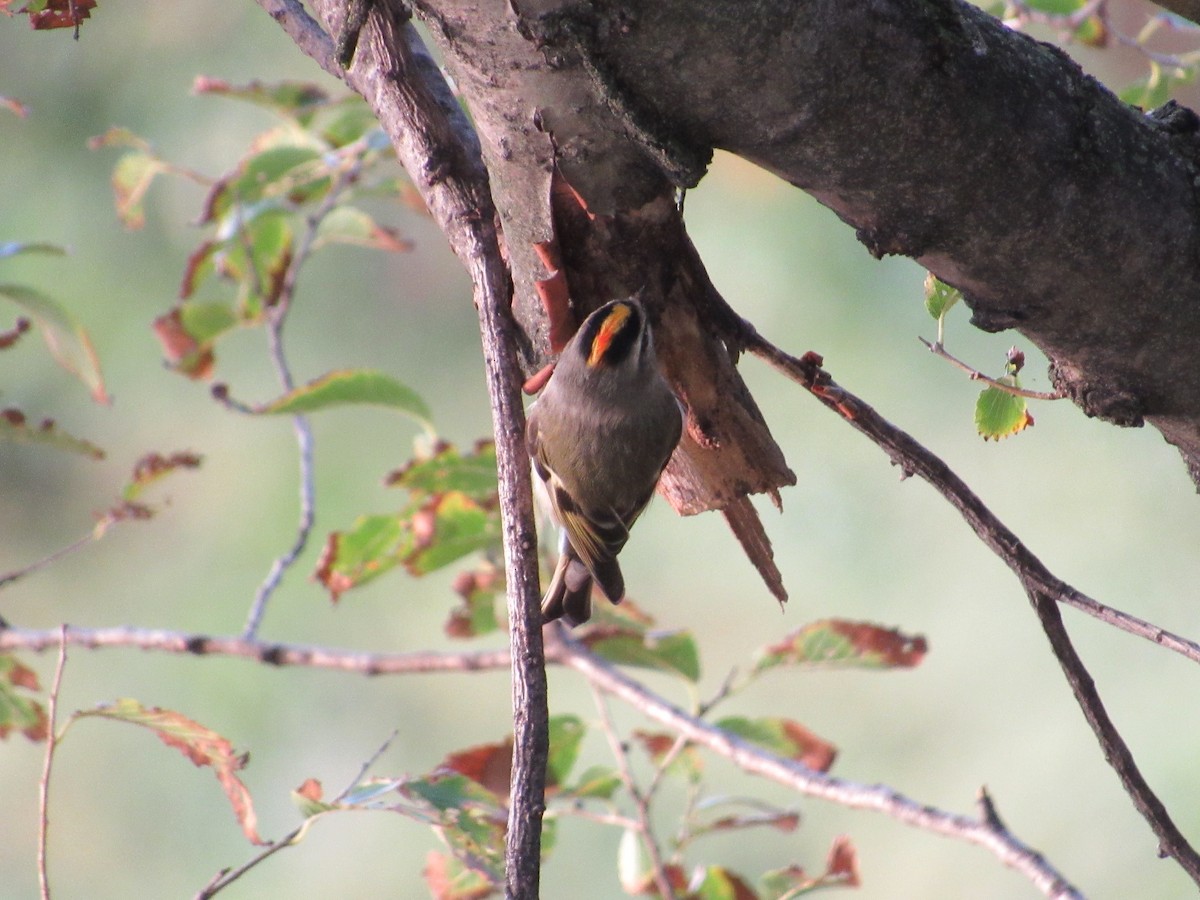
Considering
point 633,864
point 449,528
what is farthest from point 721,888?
point 449,528

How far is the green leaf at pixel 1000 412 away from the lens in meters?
1.00

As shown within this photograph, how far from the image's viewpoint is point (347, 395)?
1583mm

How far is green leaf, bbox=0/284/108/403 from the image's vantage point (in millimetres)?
1522

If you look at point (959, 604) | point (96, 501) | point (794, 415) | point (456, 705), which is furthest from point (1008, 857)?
point (96, 501)

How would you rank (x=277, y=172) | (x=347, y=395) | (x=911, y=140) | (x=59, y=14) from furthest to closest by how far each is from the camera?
(x=277, y=172) < (x=347, y=395) < (x=59, y=14) < (x=911, y=140)

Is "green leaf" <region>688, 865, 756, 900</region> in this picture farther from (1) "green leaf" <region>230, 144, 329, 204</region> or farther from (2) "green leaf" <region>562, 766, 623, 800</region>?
(1) "green leaf" <region>230, 144, 329, 204</region>

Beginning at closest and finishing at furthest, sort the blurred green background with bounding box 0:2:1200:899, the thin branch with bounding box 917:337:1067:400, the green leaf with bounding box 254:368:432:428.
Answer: the thin branch with bounding box 917:337:1067:400 → the green leaf with bounding box 254:368:432:428 → the blurred green background with bounding box 0:2:1200:899

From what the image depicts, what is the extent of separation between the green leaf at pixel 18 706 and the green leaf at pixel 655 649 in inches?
31.8

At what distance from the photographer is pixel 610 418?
1.28 m

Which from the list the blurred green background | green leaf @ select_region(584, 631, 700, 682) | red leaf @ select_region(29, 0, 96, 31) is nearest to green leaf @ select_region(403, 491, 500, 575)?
green leaf @ select_region(584, 631, 700, 682)

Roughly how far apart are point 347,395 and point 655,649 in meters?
0.57

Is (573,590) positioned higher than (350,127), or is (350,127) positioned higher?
(350,127)

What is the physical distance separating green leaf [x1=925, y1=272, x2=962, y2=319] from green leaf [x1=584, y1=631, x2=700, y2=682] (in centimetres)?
81

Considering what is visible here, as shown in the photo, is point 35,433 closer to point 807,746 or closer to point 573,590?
point 573,590
